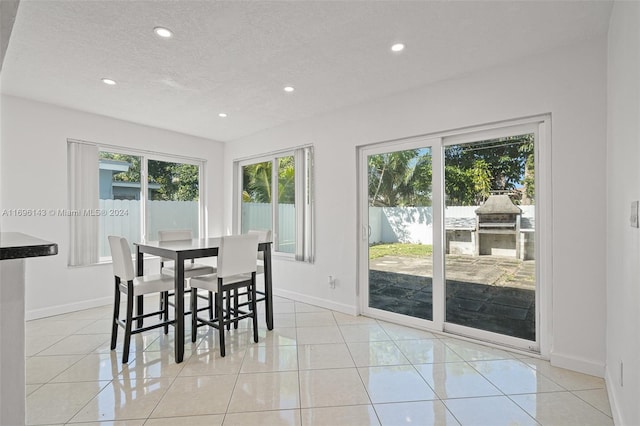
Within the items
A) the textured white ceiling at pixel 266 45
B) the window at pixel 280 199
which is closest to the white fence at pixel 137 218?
the window at pixel 280 199

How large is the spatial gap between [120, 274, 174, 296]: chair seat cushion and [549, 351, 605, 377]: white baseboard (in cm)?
337

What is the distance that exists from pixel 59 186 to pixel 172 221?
1610mm

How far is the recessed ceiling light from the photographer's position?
236 centimetres

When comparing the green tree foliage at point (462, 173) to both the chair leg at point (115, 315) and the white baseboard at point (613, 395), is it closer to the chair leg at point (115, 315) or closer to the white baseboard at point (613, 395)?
the white baseboard at point (613, 395)

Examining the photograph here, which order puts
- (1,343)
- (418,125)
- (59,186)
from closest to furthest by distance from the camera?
1. (1,343)
2. (418,125)
3. (59,186)

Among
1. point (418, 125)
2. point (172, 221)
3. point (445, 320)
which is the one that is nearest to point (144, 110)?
point (172, 221)

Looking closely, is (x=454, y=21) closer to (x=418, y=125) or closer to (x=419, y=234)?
(x=418, y=125)

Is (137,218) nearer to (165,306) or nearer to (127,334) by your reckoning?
(165,306)

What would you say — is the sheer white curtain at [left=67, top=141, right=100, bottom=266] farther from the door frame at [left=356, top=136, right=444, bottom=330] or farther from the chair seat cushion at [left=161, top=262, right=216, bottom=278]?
the door frame at [left=356, top=136, right=444, bottom=330]

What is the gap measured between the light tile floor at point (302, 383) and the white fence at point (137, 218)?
1664 millimetres

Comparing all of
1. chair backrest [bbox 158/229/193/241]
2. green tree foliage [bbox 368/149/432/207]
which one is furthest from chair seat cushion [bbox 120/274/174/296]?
green tree foliage [bbox 368/149/432/207]

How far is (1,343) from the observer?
109 cm

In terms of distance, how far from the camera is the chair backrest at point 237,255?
9.53 ft

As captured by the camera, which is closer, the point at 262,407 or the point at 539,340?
the point at 262,407
